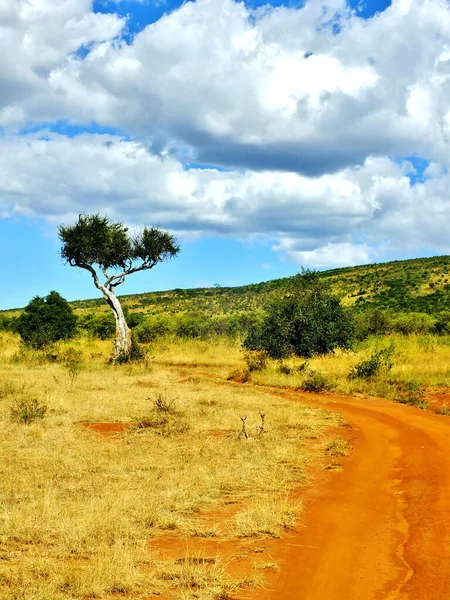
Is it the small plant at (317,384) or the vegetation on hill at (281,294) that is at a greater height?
the vegetation on hill at (281,294)

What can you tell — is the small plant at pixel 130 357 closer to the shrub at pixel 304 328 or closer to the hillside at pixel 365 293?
the shrub at pixel 304 328

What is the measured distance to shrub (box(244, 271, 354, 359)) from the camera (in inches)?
990

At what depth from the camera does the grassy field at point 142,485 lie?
16.8ft

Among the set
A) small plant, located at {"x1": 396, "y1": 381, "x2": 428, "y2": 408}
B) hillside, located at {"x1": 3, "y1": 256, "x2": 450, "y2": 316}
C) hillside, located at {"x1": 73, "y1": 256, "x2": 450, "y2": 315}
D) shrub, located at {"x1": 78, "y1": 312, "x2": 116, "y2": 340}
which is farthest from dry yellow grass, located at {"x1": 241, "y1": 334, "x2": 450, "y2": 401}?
hillside, located at {"x1": 73, "y1": 256, "x2": 450, "y2": 315}

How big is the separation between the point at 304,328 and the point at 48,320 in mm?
16648

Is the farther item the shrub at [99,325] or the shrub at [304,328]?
the shrub at [99,325]

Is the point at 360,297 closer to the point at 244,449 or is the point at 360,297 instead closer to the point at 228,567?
the point at 244,449

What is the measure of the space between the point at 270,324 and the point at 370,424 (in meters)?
13.2

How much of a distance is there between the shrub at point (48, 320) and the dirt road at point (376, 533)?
2586 cm

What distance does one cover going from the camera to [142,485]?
25.7 feet

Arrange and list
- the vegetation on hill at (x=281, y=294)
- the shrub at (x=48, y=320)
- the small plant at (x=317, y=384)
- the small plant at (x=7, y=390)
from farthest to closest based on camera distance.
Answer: the vegetation on hill at (x=281, y=294)
the shrub at (x=48, y=320)
the small plant at (x=317, y=384)
the small plant at (x=7, y=390)

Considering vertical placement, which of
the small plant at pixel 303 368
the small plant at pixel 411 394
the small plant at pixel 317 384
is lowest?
the small plant at pixel 411 394

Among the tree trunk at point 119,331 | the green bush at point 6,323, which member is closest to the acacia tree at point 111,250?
the tree trunk at point 119,331

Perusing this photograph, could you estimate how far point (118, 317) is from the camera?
1062 inches
